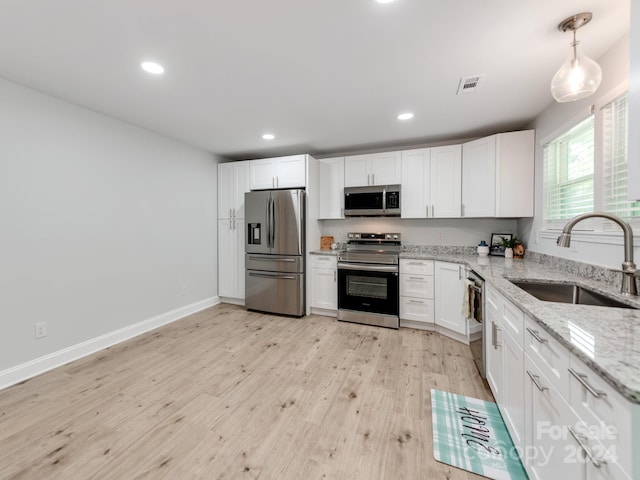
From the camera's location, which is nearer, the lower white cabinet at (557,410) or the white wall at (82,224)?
the lower white cabinet at (557,410)

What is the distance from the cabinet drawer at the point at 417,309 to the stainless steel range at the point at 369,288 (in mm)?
110

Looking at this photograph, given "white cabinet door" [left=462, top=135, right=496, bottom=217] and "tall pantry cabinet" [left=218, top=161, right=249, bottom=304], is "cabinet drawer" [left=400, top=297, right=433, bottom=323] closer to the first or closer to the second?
"white cabinet door" [left=462, top=135, right=496, bottom=217]

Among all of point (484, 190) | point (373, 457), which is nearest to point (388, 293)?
point (484, 190)

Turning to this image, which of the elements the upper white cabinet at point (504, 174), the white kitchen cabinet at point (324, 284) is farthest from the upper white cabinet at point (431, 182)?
the white kitchen cabinet at point (324, 284)

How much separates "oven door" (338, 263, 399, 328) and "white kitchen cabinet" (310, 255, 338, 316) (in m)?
0.15

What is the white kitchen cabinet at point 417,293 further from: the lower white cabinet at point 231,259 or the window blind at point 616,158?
the lower white cabinet at point 231,259

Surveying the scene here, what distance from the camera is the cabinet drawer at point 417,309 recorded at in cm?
323

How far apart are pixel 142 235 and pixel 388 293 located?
10.0 feet

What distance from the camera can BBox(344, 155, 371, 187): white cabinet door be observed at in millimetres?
3795

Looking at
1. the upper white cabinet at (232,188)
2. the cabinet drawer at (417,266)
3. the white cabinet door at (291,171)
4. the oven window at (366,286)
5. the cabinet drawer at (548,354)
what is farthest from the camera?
the upper white cabinet at (232,188)

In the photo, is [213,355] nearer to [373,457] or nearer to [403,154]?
[373,457]

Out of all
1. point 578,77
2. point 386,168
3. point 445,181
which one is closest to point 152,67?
point 578,77

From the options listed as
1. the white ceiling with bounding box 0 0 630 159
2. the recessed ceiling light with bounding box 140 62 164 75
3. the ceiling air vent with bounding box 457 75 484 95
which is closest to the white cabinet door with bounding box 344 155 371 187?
the white ceiling with bounding box 0 0 630 159

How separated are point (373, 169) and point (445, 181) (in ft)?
3.13
